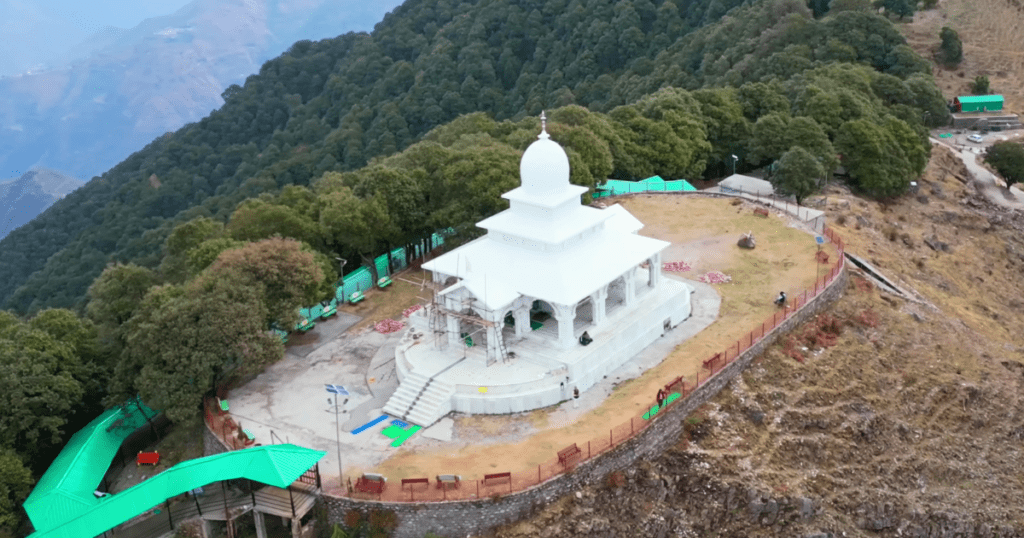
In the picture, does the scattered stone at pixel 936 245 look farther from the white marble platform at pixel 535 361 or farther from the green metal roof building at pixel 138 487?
the green metal roof building at pixel 138 487

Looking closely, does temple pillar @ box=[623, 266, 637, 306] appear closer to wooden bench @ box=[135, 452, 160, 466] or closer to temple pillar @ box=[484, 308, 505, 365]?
temple pillar @ box=[484, 308, 505, 365]

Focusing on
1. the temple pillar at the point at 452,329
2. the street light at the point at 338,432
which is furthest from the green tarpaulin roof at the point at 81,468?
the temple pillar at the point at 452,329

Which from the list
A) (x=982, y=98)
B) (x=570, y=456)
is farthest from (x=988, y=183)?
(x=570, y=456)

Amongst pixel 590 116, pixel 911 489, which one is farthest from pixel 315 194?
pixel 911 489

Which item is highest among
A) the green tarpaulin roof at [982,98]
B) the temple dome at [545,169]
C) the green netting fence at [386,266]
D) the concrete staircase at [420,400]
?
the temple dome at [545,169]

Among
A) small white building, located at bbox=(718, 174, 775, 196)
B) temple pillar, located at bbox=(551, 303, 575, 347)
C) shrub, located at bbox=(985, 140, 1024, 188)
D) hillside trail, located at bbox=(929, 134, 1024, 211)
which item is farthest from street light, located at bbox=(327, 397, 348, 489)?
shrub, located at bbox=(985, 140, 1024, 188)
